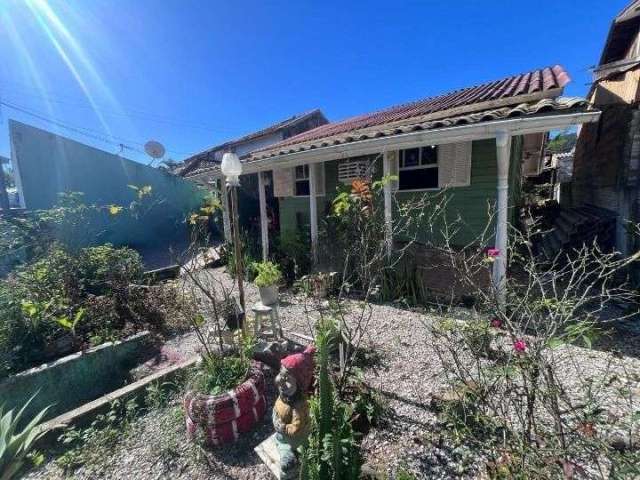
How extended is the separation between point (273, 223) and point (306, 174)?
93.7 inches

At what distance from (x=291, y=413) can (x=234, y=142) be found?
18975mm

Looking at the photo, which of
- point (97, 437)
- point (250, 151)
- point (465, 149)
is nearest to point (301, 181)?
point (465, 149)

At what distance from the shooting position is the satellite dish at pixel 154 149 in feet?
47.2

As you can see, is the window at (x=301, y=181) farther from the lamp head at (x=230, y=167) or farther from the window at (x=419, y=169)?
the lamp head at (x=230, y=167)

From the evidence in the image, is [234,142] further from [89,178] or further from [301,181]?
[301,181]

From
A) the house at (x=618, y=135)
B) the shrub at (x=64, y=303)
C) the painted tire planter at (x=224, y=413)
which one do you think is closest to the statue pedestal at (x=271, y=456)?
the painted tire planter at (x=224, y=413)

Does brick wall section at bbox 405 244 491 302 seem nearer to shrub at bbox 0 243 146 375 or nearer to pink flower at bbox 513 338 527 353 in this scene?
pink flower at bbox 513 338 527 353

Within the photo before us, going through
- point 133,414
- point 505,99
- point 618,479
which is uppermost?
point 505,99

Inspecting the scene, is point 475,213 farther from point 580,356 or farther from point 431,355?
point 431,355

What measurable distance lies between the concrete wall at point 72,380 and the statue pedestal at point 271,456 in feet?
9.04

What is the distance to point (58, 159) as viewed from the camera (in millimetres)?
11703

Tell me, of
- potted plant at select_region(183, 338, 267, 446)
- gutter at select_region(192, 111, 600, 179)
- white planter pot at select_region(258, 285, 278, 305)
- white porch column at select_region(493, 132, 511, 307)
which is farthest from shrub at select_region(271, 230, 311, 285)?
white porch column at select_region(493, 132, 511, 307)

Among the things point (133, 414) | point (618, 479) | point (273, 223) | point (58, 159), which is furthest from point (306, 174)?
point (58, 159)

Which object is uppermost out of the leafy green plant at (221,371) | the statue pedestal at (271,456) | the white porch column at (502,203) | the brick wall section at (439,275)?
the white porch column at (502,203)
